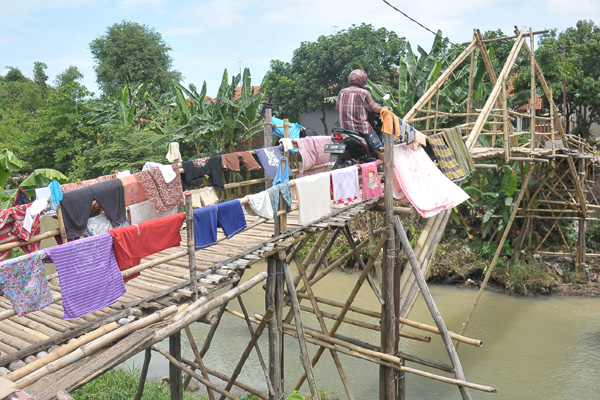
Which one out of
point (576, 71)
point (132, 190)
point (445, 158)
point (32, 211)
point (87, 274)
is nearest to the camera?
point (87, 274)

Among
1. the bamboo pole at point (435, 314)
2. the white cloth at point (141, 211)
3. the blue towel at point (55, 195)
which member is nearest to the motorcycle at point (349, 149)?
the bamboo pole at point (435, 314)

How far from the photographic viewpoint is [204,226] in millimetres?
4605

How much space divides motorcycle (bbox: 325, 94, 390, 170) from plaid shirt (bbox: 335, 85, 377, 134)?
10 cm

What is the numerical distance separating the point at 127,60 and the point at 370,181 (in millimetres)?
15974

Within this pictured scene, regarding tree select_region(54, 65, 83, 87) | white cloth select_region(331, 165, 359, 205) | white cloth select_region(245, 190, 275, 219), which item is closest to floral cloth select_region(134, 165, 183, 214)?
white cloth select_region(245, 190, 275, 219)

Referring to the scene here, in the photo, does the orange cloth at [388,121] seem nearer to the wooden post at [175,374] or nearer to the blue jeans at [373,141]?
the blue jeans at [373,141]

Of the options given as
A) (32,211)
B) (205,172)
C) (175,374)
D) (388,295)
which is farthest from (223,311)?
(32,211)

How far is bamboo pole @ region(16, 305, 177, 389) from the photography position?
10.1 ft

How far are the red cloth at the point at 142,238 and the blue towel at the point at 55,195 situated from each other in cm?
81

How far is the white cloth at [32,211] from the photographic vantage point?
13.8 feet

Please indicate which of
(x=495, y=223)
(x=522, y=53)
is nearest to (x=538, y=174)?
(x=495, y=223)

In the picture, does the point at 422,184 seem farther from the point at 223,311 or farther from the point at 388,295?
the point at 223,311

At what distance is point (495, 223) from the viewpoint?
1215 centimetres

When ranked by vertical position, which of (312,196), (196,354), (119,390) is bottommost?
(119,390)
